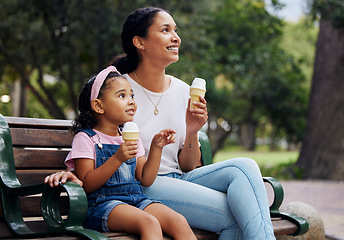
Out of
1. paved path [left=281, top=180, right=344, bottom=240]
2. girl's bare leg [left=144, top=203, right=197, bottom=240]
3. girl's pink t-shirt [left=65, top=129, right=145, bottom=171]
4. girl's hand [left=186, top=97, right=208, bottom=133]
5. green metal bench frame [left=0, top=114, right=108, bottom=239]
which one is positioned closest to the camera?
green metal bench frame [left=0, top=114, right=108, bottom=239]

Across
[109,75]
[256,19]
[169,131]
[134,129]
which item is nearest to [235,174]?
[169,131]

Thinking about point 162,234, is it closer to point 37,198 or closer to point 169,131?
point 169,131

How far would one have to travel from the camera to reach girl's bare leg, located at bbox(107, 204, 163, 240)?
2338mm

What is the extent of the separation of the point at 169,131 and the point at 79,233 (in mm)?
756

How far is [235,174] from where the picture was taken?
2.79m

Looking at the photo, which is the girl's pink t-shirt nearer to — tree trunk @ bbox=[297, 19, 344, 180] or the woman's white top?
the woman's white top

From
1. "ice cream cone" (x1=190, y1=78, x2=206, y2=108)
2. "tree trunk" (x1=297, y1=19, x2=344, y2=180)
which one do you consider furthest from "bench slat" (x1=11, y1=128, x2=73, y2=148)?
"tree trunk" (x1=297, y1=19, x2=344, y2=180)

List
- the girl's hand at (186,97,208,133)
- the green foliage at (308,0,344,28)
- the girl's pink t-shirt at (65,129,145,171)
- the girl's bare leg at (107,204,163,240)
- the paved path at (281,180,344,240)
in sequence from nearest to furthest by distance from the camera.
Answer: the girl's bare leg at (107,204,163,240), the girl's pink t-shirt at (65,129,145,171), the girl's hand at (186,97,208,133), the paved path at (281,180,344,240), the green foliage at (308,0,344,28)

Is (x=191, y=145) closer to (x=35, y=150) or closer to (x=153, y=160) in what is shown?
(x=153, y=160)

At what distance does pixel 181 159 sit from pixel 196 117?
35cm

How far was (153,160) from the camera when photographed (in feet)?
8.91

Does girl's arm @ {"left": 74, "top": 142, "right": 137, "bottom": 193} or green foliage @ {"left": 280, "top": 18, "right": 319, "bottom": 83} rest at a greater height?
green foliage @ {"left": 280, "top": 18, "right": 319, "bottom": 83}

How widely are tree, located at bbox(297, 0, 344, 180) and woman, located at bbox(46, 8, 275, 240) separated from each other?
8.48m

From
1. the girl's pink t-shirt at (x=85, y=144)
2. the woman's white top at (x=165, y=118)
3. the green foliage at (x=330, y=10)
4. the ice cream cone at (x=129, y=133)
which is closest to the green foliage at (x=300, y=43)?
the green foliage at (x=330, y=10)
